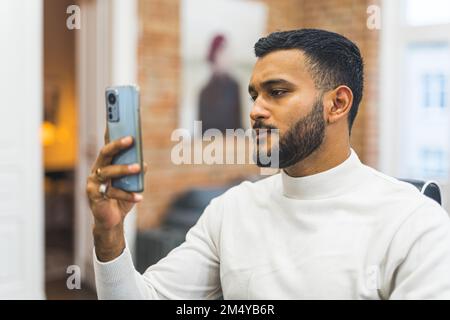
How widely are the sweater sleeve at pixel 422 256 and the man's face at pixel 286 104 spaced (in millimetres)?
161

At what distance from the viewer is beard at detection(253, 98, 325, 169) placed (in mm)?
654

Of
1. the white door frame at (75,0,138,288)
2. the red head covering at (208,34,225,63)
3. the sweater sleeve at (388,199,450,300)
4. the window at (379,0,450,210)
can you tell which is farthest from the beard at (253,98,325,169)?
the red head covering at (208,34,225,63)

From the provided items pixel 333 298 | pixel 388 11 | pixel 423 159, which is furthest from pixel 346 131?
pixel 388 11

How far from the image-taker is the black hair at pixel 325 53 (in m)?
0.66

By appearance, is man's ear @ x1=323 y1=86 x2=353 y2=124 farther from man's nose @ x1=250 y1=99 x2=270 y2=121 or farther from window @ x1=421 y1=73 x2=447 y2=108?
window @ x1=421 y1=73 x2=447 y2=108

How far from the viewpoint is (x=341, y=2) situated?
1371 millimetres

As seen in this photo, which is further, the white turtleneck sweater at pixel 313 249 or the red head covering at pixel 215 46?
the red head covering at pixel 215 46

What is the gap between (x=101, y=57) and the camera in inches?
91.0

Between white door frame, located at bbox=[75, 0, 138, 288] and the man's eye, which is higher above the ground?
white door frame, located at bbox=[75, 0, 138, 288]

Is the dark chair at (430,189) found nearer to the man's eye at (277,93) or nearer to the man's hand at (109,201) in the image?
the man's eye at (277,93)

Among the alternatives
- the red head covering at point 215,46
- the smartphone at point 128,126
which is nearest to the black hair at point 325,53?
the smartphone at point 128,126

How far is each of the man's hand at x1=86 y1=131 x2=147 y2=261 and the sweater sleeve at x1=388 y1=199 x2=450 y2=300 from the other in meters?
0.31

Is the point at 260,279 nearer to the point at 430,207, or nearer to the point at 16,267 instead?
the point at 430,207

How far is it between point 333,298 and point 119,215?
271 mm
